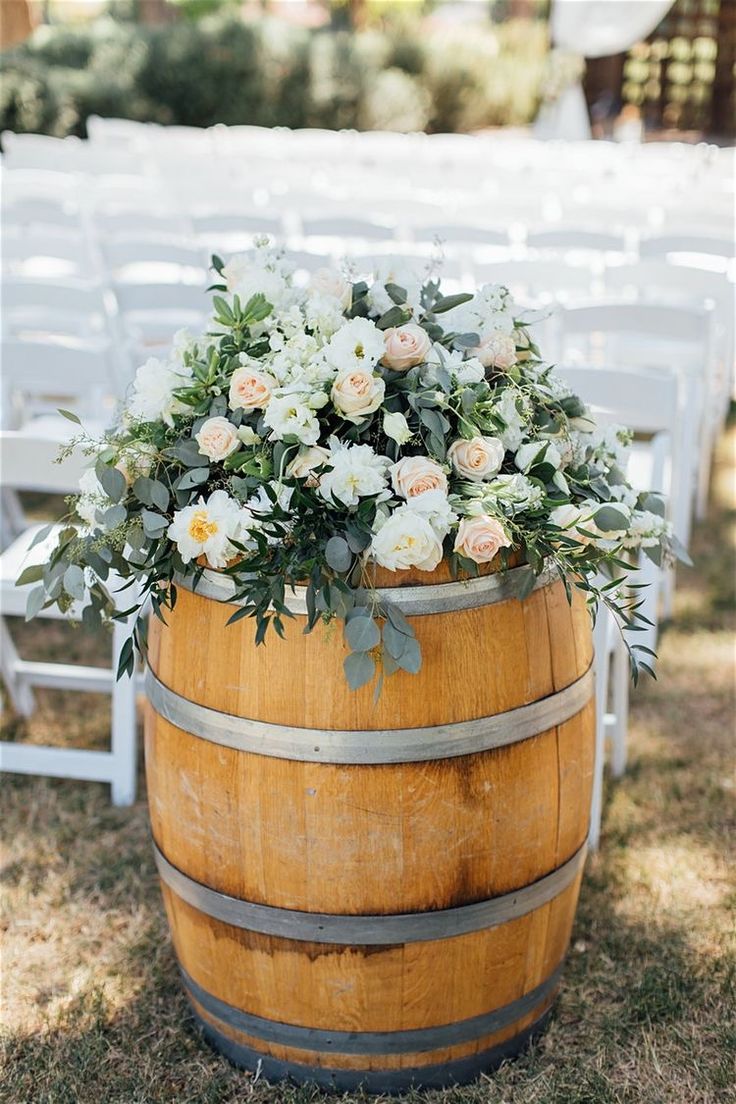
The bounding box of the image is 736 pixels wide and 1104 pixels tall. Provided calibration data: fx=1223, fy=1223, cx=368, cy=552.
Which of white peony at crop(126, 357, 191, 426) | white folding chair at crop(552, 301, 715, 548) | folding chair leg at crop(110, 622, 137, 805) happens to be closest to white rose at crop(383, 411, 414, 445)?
white peony at crop(126, 357, 191, 426)

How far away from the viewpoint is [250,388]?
2.16m

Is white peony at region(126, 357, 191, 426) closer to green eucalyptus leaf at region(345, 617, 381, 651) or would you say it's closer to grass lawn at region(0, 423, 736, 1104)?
green eucalyptus leaf at region(345, 617, 381, 651)

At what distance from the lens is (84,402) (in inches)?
233

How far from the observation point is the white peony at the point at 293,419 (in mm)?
2084

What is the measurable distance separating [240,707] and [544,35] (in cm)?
2142

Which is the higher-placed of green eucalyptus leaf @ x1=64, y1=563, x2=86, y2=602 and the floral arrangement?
the floral arrangement

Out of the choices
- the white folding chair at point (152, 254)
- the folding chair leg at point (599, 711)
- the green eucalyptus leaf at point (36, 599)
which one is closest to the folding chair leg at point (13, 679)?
the green eucalyptus leaf at point (36, 599)

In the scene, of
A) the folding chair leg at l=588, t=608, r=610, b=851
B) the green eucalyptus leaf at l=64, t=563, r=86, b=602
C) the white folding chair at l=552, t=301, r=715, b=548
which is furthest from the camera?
the white folding chair at l=552, t=301, r=715, b=548

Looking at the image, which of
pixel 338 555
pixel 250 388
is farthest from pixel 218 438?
pixel 338 555

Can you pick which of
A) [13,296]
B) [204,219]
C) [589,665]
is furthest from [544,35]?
[589,665]

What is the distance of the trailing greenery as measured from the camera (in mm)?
17469

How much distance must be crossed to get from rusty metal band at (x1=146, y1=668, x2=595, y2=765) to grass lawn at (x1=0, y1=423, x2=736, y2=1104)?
747 mm

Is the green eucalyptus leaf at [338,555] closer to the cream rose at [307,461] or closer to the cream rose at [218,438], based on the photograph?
the cream rose at [307,461]

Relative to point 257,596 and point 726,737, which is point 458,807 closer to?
point 257,596
